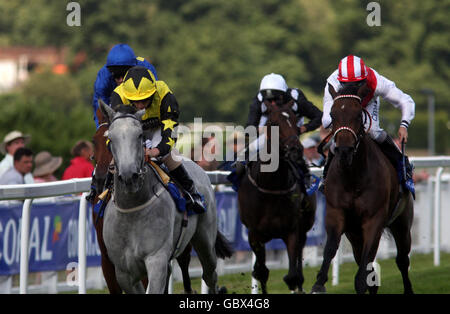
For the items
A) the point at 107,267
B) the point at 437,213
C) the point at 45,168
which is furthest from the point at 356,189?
the point at 45,168

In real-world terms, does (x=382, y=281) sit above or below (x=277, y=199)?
below

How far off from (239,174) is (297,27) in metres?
63.3

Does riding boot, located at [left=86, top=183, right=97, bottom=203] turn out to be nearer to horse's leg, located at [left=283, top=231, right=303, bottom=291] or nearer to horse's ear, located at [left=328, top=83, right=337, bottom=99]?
horse's ear, located at [left=328, top=83, right=337, bottom=99]

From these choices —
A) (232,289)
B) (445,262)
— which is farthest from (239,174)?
(445,262)

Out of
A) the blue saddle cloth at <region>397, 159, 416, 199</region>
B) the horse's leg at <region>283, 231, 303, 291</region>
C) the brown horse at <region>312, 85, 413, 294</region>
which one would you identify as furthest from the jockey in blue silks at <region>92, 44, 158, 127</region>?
the horse's leg at <region>283, 231, 303, 291</region>

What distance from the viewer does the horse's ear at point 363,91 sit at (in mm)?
7254

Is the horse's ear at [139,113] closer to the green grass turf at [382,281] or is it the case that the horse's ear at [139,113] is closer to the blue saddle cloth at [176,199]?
the blue saddle cloth at [176,199]

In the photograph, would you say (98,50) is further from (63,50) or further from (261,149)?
(261,149)

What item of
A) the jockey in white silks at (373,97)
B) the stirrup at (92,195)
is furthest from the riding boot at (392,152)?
the stirrup at (92,195)

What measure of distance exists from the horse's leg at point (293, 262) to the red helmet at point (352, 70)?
6.07 feet

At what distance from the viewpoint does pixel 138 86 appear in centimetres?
630

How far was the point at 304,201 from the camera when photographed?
909cm

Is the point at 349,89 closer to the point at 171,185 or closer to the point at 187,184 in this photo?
the point at 187,184

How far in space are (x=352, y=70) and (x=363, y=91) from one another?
0.19 m
